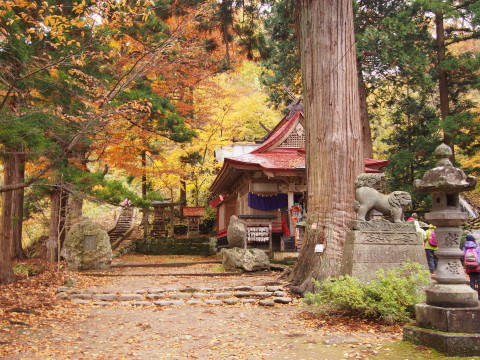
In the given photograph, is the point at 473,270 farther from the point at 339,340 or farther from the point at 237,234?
the point at 237,234

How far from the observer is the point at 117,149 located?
1638 centimetres

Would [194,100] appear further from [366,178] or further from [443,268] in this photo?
[443,268]

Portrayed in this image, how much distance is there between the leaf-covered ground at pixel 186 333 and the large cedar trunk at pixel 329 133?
1468 mm

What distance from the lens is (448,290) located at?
4.71 metres

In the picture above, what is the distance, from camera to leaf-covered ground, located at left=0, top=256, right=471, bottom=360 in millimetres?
4871

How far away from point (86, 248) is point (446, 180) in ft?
40.1

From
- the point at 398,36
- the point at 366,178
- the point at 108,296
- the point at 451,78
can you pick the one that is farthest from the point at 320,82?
the point at 451,78

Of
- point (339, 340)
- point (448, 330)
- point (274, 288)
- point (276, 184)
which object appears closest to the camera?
point (448, 330)

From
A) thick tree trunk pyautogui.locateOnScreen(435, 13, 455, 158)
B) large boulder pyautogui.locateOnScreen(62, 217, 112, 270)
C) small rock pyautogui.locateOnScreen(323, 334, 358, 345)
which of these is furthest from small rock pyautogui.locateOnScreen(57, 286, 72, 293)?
thick tree trunk pyautogui.locateOnScreen(435, 13, 455, 158)

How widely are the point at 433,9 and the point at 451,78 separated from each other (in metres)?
3.65

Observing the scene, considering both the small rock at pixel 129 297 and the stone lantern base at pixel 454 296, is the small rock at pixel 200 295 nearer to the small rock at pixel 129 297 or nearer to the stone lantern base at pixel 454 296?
the small rock at pixel 129 297

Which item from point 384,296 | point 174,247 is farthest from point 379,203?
point 174,247

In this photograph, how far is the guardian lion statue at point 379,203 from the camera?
295 inches

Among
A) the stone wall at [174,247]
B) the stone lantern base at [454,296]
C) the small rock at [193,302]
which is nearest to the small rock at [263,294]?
the small rock at [193,302]
